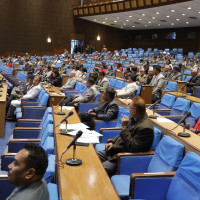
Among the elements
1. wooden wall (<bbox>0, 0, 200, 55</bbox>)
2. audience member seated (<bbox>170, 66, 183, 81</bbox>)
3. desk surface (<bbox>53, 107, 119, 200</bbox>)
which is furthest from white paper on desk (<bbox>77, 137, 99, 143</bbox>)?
wooden wall (<bbox>0, 0, 200, 55</bbox>)

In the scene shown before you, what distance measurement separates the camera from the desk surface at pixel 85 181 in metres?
1.66

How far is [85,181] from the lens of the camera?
1.82 meters

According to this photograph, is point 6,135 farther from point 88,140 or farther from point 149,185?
point 149,185

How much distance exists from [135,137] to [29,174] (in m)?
1.50

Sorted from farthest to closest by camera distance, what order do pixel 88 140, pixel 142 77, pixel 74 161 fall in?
pixel 142 77
pixel 88 140
pixel 74 161

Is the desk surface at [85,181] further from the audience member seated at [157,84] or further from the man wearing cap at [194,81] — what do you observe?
the man wearing cap at [194,81]

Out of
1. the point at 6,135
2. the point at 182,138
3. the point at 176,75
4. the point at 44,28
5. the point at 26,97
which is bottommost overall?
the point at 6,135

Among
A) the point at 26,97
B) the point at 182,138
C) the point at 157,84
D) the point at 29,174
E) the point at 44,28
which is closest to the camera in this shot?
the point at 29,174

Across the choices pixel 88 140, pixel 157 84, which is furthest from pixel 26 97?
pixel 88 140

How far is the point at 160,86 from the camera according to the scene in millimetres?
6035

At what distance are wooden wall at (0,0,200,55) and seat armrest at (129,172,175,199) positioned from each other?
18.2 meters

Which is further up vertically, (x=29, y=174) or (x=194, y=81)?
(x=29, y=174)

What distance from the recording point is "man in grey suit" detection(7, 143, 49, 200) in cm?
131

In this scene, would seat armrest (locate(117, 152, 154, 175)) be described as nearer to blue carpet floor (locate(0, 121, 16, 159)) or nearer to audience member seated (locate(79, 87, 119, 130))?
audience member seated (locate(79, 87, 119, 130))
